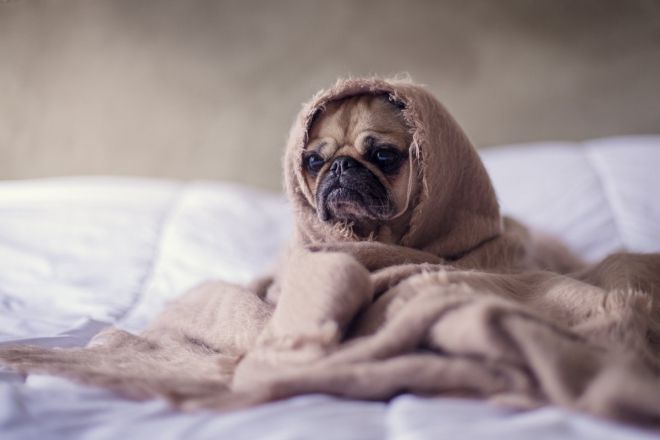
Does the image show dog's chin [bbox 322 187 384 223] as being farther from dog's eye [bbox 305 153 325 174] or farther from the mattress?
the mattress

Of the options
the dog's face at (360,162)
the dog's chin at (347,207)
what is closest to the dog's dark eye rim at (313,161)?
the dog's face at (360,162)

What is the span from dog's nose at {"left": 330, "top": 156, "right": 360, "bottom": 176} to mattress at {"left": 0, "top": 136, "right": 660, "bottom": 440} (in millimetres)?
339

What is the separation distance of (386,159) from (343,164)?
97 millimetres

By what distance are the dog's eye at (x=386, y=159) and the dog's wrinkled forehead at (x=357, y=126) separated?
2cm

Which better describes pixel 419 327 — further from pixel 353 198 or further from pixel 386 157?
pixel 386 157

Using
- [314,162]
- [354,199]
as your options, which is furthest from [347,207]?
[314,162]

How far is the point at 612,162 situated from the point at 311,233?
112 centimetres

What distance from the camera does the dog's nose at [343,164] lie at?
1251mm

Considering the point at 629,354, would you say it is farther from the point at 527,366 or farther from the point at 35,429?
A: the point at 35,429

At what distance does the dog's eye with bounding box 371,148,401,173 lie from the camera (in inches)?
50.1

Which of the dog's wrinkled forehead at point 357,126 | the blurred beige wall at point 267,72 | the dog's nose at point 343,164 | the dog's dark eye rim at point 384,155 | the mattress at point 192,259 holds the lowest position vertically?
the mattress at point 192,259

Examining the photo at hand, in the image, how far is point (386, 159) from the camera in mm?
1279

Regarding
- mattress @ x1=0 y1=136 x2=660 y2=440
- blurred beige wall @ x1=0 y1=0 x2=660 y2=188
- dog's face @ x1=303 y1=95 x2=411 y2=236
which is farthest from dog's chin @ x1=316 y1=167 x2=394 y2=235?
blurred beige wall @ x1=0 y1=0 x2=660 y2=188

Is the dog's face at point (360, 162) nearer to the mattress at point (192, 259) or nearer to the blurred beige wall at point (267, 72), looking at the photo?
the mattress at point (192, 259)
